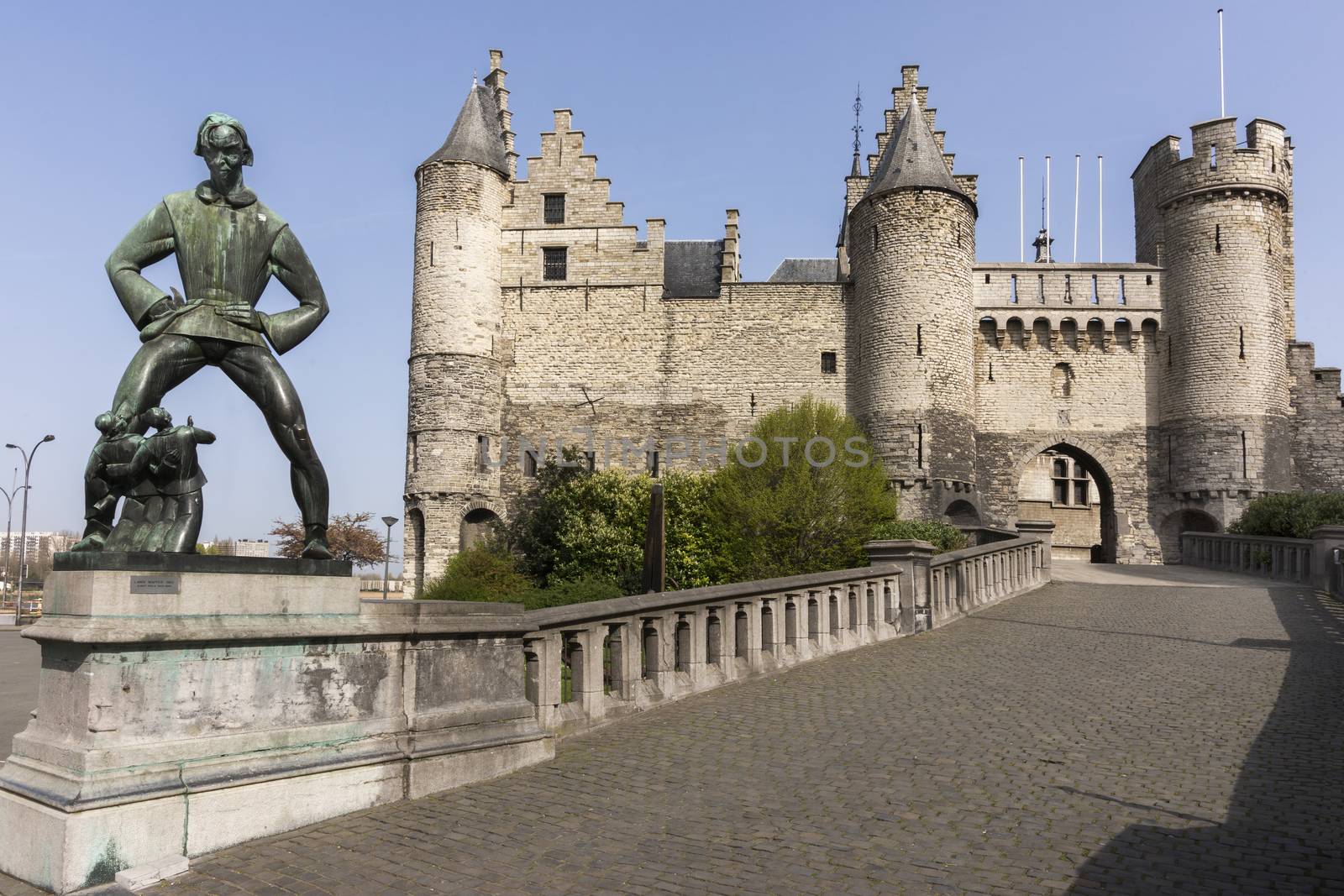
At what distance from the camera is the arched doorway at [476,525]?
34844 millimetres

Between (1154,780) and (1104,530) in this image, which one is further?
(1104,530)

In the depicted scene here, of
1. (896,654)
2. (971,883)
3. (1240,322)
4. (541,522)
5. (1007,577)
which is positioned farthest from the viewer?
(1240,322)

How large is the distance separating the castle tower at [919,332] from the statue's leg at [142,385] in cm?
2951

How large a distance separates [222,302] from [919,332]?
3050 centimetres

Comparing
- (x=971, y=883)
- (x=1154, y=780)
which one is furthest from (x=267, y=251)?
(x=1154, y=780)

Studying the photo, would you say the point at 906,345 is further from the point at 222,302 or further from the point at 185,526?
the point at 185,526

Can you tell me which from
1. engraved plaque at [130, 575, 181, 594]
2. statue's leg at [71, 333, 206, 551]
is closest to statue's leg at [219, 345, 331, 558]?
statue's leg at [71, 333, 206, 551]

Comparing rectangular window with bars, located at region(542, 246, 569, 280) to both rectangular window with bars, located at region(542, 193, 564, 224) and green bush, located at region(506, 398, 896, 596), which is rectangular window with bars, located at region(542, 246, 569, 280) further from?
green bush, located at region(506, 398, 896, 596)

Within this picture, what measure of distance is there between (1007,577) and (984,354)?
21351mm

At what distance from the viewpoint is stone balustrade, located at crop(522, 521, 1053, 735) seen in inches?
259

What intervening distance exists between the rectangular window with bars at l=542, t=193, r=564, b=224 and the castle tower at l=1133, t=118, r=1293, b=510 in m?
20.4

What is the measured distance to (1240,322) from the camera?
3422cm

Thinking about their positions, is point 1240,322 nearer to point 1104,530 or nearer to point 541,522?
point 1104,530

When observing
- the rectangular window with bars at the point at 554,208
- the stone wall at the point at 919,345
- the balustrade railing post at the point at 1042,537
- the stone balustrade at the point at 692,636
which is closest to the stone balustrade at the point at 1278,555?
the balustrade railing post at the point at 1042,537
